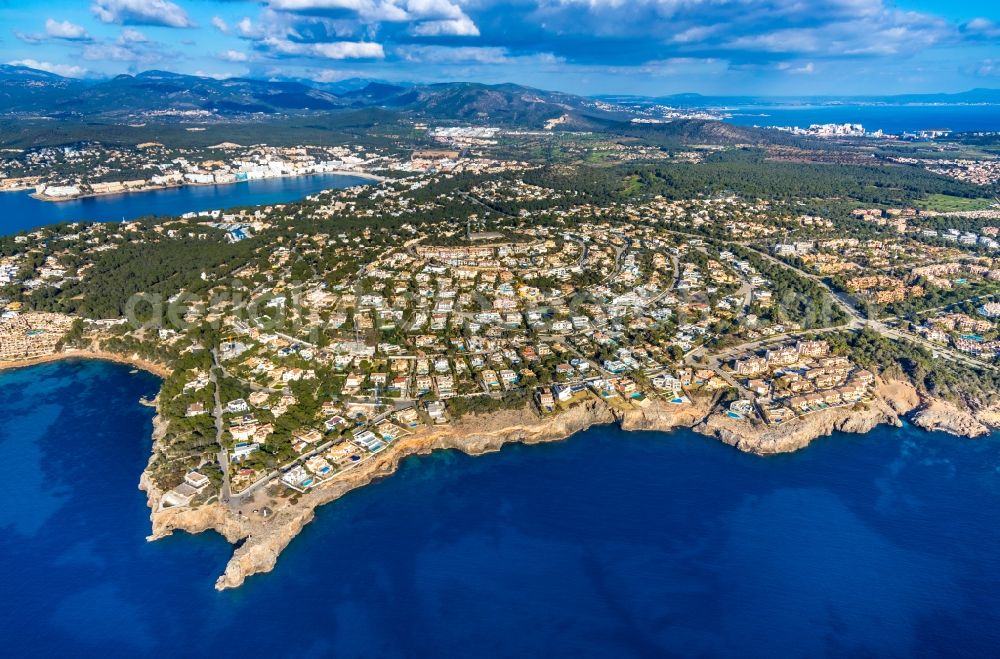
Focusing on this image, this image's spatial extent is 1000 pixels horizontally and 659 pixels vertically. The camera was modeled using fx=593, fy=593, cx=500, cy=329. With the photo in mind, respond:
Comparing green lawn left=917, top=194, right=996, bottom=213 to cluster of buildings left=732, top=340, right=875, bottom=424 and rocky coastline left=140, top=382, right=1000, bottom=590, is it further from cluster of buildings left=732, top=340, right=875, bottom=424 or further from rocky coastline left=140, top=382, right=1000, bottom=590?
rocky coastline left=140, top=382, right=1000, bottom=590

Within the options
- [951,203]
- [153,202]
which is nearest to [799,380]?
[951,203]

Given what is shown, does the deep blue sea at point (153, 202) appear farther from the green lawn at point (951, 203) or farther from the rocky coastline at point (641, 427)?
the green lawn at point (951, 203)

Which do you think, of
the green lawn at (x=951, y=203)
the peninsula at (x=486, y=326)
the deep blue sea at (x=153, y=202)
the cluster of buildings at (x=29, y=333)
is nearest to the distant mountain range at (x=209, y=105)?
the deep blue sea at (x=153, y=202)

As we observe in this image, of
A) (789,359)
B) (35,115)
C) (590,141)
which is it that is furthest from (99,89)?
(789,359)

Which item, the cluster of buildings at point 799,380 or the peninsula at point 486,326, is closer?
the peninsula at point 486,326

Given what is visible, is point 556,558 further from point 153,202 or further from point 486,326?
point 153,202

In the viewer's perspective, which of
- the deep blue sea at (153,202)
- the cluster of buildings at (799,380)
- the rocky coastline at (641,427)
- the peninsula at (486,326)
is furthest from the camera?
the deep blue sea at (153,202)

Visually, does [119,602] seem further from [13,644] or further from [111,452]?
[111,452]
